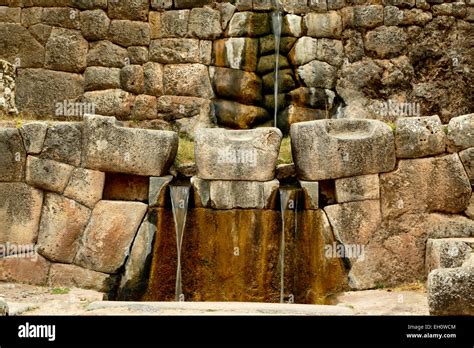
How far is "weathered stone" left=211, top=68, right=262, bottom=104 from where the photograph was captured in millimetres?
10734

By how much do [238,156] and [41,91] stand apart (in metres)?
4.38

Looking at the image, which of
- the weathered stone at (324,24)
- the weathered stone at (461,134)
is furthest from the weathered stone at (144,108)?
the weathered stone at (461,134)

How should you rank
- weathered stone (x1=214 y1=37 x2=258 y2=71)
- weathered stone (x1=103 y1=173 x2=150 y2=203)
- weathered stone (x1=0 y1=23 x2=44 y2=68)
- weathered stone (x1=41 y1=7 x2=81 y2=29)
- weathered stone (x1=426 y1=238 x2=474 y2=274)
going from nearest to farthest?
weathered stone (x1=426 y1=238 x2=474 y2=274) < weathered stone (x1=103 y1=173 x2=150 y2=203) < weathered stone (x1=214 y1=37 x2=258 y2=71) < weathered stone (x1=0 y1=23 x2=44 y2=68) < weathered stone (x1=41 y1=7 x2=81 y2=29)

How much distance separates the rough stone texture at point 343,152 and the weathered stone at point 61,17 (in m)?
4.92

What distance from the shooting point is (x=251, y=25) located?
10.9 metres

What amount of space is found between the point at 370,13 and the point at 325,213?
441 cm

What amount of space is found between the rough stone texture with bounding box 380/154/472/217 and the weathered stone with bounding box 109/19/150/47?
5077mm

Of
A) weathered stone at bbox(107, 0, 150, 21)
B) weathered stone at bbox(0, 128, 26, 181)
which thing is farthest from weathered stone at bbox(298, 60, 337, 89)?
weathered stone at bbox(0, 128, 26, 181)

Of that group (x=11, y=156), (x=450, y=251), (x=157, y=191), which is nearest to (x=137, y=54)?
(x=11, y=156)

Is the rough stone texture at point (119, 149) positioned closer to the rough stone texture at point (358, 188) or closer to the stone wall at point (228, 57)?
the rough stone texture at point (358, 188)

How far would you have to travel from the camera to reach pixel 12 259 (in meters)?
7.92

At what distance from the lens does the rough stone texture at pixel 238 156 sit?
8008 mm

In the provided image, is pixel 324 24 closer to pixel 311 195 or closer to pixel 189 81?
pixel 189 81

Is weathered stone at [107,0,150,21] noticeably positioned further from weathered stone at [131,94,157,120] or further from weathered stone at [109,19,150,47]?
weathered stone at [131,94,157,120]
